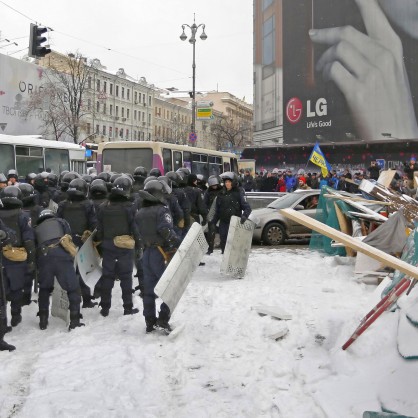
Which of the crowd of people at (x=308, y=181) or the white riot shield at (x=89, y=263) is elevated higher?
the crowd of people at (x=308, y=181)

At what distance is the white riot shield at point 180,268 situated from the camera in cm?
579

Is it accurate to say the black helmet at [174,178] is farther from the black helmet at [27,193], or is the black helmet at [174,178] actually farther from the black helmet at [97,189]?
the black helmet at [27,193]

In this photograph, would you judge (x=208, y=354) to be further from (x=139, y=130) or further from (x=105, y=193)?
(x=139, y=130)

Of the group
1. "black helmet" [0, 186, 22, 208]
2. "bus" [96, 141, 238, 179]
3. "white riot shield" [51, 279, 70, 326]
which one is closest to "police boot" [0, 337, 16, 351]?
"white riot shield" [51, 279, 70, 326]

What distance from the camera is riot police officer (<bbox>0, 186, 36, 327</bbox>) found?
627 cm

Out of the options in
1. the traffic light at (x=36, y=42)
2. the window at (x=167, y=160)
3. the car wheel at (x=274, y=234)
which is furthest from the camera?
the window at (x=167, y=160)

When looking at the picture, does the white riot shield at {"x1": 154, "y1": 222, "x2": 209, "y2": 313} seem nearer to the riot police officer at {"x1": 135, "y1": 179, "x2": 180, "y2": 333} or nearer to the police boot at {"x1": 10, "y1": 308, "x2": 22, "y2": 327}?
the riot police officer at {"x1": 135, "y1": 179, "x2": 180, "y2": 333}

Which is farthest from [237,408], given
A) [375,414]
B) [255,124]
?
[255,124]

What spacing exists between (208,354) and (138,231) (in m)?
1.80

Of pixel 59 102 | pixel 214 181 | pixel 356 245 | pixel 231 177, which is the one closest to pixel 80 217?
pixel 231 177

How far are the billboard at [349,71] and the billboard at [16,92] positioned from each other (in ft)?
64.5

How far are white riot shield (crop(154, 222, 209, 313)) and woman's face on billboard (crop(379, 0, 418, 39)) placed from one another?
34.9 meters

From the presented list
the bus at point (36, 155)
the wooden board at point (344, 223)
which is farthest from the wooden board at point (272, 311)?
the bus at point (36, 155)

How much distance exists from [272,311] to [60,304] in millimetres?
2635
